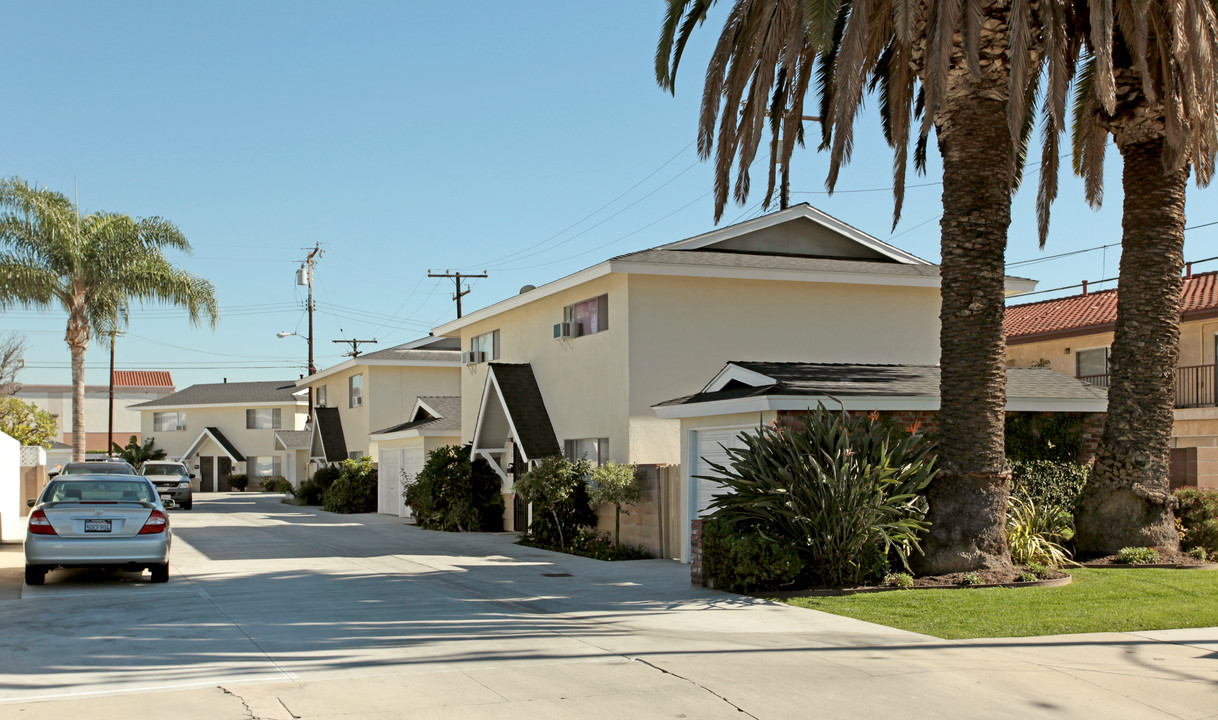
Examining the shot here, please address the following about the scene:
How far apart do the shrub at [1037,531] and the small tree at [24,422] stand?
3817cm

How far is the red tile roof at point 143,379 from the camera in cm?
9612

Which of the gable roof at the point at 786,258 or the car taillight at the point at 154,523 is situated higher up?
the gable roof at the point at 786,258

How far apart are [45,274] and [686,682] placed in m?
29.0

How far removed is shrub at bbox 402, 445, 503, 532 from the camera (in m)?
26.5

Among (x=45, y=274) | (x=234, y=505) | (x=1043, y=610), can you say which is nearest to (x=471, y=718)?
(x=1043, y=610)

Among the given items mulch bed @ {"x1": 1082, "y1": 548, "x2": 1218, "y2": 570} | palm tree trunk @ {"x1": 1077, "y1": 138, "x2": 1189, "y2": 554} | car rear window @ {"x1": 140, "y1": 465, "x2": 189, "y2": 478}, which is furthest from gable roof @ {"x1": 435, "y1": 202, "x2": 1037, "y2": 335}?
car rear window @ {"x1": 140, "y1": 465, "x2": 189, "y2": 478}

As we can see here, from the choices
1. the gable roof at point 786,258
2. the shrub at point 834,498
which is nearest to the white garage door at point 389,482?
the gable roof at point 786,258

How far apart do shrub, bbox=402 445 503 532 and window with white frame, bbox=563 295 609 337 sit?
17.5 feet

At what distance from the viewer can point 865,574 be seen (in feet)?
44.5

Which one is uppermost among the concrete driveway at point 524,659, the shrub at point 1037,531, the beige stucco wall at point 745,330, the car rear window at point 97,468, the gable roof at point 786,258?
the gable roof at point 786,258

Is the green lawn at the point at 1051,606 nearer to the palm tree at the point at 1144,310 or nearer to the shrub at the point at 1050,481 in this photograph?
the palm tree at the point at 1144,310

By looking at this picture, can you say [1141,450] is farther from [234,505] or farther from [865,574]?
[234,505]

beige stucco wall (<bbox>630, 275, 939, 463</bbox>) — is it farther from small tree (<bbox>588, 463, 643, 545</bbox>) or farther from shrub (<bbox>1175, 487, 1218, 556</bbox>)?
shrub (<bbox>1175, 487, 1218, 556</bbox>)

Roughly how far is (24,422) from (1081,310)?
1668 inches
